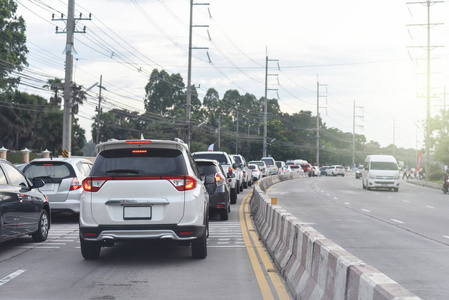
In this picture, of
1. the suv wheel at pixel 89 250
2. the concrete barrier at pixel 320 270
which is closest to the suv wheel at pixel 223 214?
the concrete barrier at pixel 320 270

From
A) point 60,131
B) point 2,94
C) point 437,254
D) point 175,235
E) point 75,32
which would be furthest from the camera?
point 60,131

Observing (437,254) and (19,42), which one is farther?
(19,42)

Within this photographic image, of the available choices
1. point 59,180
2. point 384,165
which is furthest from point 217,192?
point 384,165

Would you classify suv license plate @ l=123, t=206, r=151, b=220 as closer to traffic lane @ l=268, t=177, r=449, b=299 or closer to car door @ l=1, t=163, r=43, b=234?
car door @ l=1, t=163, r=43, b=234

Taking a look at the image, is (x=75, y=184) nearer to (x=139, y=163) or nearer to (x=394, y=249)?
(x=139, y=163)

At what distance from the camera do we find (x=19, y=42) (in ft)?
189

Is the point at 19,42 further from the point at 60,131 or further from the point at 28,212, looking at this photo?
the point at 28,212

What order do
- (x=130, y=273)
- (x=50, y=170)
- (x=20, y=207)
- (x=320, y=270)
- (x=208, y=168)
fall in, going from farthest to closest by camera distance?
1. (x=208, y=168)
2. (x=50, y=170)
3. (x=20, y=207)
4. (x=130, y=273)
5. (x=320, y=270)

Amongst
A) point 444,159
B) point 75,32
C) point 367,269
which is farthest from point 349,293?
point 444,159

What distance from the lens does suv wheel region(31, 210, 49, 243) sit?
11.5 metres

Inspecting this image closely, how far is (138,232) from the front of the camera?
332 inches

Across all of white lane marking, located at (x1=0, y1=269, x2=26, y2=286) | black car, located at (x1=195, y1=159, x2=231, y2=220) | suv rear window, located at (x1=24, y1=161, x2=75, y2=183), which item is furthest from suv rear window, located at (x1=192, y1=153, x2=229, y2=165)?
white lane marking, located at (x1=0, y1=269, x2=26, y2=286)

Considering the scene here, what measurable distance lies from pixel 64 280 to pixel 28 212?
10.8 ft

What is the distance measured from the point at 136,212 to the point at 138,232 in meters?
0.28
